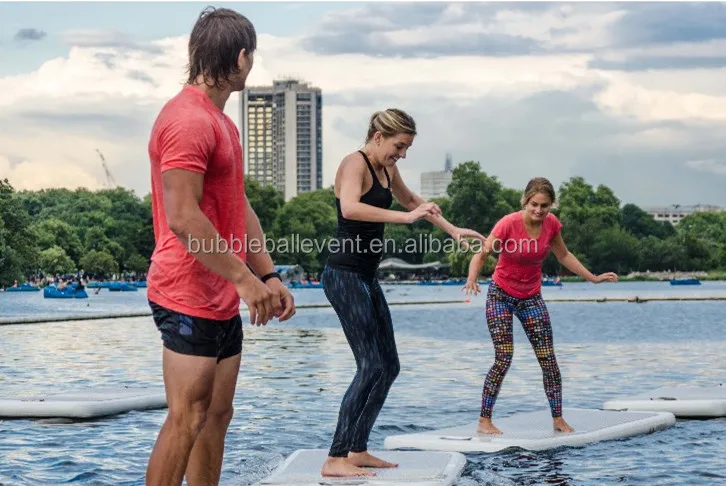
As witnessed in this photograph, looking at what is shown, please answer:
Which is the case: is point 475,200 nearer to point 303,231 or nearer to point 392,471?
point 303,231

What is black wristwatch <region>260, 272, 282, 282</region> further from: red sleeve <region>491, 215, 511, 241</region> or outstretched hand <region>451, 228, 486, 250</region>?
red sleeve <region>491, 215, 511, 241</region>

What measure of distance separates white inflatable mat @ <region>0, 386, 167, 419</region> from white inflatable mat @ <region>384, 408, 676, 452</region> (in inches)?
143

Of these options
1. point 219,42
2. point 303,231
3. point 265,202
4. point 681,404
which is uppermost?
point 265,202

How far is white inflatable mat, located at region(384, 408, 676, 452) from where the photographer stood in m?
10.2

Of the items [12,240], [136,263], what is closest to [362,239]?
[12,240]

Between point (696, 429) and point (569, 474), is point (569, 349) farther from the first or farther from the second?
point (569, 474)

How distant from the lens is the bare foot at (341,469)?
Answer: 8.05 meters

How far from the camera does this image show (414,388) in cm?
1747

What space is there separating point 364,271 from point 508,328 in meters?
2.95

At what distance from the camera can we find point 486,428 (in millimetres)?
10758

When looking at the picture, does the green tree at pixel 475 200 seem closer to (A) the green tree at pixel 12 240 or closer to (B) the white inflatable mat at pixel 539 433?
(A) the green tree at pixel 12 240

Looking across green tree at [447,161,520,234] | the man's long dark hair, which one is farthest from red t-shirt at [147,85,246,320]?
green tree at [447,161,520,234]

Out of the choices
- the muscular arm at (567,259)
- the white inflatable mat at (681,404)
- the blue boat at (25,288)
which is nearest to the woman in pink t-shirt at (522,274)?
the muscular arm at (567,259)

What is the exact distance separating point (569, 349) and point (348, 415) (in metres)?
21.7
